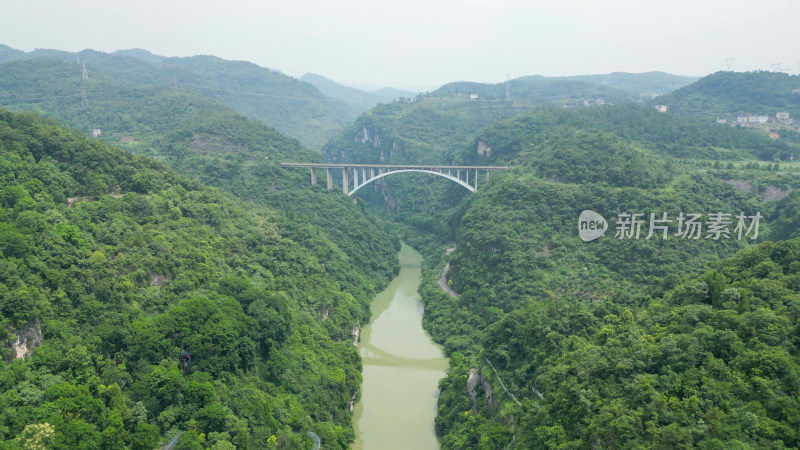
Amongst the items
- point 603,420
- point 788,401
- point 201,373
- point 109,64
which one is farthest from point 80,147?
point 109,64

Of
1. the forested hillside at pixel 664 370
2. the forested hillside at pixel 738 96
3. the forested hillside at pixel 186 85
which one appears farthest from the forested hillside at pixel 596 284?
the forested hillside at pixel 186 85

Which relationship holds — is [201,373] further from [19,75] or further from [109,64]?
[109,64]

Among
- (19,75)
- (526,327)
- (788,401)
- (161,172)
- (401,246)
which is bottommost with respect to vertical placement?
(401,246)

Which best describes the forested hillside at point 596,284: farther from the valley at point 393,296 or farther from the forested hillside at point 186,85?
the forested hillside at point 186,85

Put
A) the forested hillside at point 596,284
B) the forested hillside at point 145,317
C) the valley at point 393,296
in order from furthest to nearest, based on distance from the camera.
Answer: the forested hillside at point 145,317 < the valley at point 393,296 < the forested hillside at point 596,284

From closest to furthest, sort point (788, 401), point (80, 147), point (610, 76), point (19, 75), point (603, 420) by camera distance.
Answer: point (788, 401) → point (603, 420) → point (80, 147) → point (19, 75) → point (610, 76)

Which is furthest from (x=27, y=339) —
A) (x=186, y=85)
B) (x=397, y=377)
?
(x=186, y=85)
